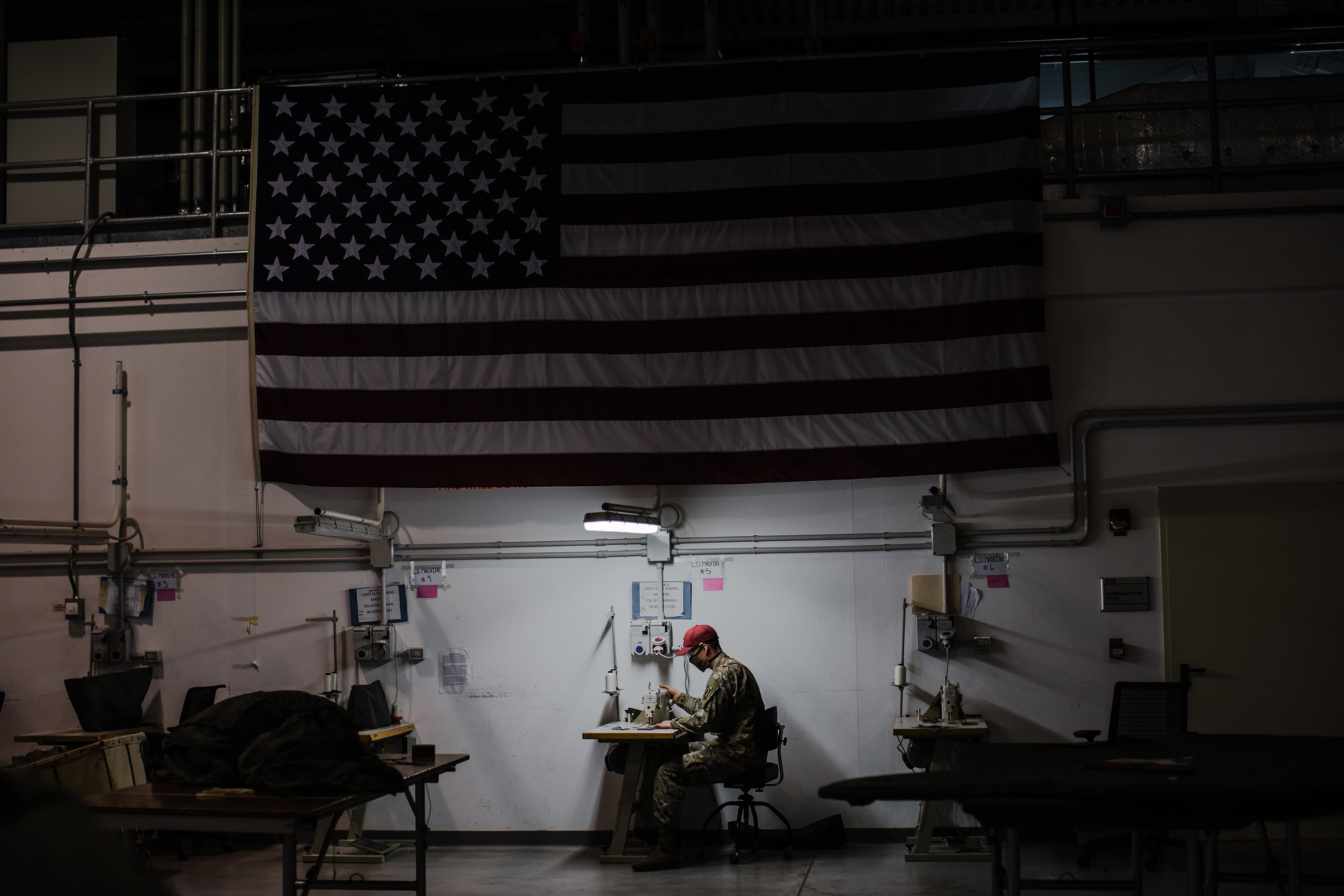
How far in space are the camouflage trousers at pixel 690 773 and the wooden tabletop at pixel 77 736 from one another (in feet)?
10.8

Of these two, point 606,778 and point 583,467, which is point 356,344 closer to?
point 583,467

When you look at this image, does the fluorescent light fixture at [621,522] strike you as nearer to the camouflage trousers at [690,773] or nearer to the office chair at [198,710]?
the camouflage trousers at [690,773]

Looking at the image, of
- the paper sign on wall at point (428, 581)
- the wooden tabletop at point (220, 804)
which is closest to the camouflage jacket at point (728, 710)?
the paper sign on wall at point (428, 581)

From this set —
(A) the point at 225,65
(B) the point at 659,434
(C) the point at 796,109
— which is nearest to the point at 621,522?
(B) the point at 659,434

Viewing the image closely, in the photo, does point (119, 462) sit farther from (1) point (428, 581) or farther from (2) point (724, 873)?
(2) point (724, 873)

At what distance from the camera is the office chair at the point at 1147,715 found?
5.60 metres

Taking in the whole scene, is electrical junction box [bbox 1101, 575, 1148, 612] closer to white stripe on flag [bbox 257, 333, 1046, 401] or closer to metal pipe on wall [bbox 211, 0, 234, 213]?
white stripe on flag [bbox 257, 333, 1046, 401]

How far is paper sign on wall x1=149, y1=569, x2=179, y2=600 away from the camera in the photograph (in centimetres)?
728

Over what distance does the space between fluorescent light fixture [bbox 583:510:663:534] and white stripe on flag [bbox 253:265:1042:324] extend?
123cm

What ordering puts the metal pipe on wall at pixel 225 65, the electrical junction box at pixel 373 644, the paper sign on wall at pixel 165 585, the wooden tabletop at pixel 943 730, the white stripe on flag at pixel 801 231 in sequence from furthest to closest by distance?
the metal pipe on wall at pixel 225 65
the paper sign on wall at pixel 165 585
the electrical junction box at pixel 373 644
the white stripe on flag at pixel 801 231
the wooden tabletop at pixel 943 730

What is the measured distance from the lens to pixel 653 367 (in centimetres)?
659

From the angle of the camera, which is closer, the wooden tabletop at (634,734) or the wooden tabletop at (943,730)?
the wooden tabletop at (943,730)

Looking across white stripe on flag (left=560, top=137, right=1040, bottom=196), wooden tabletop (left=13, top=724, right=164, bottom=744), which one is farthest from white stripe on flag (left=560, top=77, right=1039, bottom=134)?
wooden tabletop (left=13, top=724, right=164, bottom=744)

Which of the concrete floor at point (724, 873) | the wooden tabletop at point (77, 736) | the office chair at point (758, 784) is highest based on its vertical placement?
the wooden tabletop at point (77, 736)
